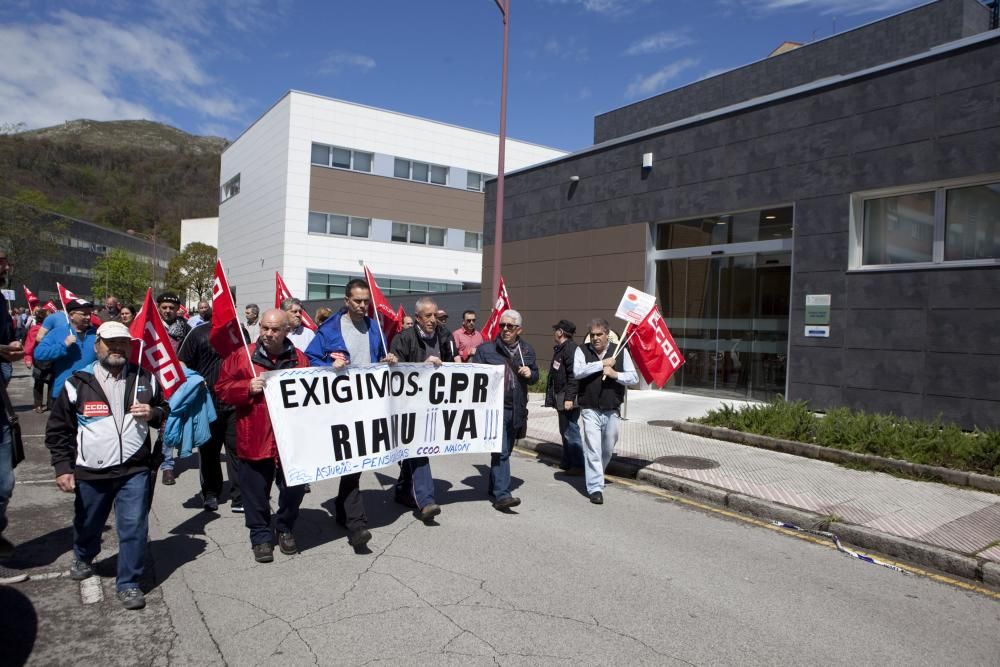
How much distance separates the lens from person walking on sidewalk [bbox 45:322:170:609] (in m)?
4.30

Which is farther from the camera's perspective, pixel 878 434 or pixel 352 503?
pixel 878 434

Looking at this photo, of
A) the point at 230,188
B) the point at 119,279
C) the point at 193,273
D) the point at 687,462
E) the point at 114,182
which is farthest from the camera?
the point at 114,182

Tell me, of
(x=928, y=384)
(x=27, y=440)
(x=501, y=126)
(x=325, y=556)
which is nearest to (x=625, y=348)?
(x=325, y=556)

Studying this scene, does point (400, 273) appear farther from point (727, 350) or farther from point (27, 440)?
point (27, 440)

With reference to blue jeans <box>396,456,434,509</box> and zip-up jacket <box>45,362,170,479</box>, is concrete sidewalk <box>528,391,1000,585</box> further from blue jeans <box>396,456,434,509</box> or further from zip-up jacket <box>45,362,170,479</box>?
zip-up jacket <box>45,362,170,479</box>

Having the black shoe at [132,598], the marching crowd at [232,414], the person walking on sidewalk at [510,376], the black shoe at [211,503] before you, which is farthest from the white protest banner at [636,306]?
the black shoe at [132,598]

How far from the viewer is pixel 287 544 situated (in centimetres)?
536

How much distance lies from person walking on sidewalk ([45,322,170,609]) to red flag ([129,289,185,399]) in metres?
0.33

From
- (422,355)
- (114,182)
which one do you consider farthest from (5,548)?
(114,182)

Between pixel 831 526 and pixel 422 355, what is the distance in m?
4.19

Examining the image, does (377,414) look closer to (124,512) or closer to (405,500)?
(405,500)

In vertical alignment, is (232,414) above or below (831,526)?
above

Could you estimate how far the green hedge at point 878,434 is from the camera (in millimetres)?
8266

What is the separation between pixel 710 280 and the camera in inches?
627
